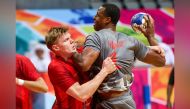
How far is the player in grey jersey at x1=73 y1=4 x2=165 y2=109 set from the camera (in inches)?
62.7

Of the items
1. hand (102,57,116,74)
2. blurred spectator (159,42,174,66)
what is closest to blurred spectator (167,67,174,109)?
blurred spectator (159,42,174,66)

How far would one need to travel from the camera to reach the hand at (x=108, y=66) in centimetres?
151

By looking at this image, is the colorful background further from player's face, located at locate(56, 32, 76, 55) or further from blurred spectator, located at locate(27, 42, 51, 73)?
player's face, located at locate(56, 32, 76, 55)

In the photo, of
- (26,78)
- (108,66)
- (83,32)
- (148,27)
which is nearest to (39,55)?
→ (83,32)

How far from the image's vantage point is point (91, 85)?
1.47 m

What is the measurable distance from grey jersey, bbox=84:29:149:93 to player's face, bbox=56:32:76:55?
8 cm

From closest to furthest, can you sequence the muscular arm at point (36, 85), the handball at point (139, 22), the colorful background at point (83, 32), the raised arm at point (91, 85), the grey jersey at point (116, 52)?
1. the raised arm at point (91, 85)
2. the grey jersey at point (116, 52)
3. the handball at point (139, 22)
4. the muscular arm at point (36, 85)
5. the colorful background at point (83, 32)

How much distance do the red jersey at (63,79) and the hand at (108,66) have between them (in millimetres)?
158

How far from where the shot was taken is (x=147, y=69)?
442 centimetres

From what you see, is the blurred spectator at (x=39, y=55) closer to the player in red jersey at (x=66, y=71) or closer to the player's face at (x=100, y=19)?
the player in red jersey at (x=66, y=71)

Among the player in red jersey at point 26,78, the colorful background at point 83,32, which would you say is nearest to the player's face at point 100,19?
the player in red jersey at point 26,78
